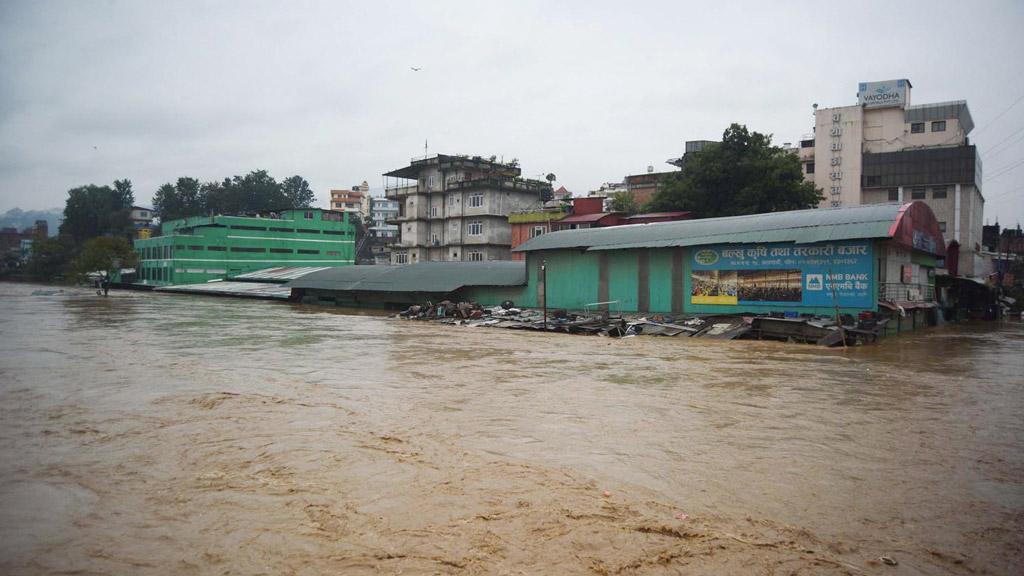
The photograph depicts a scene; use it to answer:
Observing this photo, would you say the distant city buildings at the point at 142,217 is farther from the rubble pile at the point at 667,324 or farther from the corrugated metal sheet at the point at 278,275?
the rubble pile at the point at 667,324

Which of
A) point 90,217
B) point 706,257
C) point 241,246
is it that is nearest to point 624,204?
point 706,257

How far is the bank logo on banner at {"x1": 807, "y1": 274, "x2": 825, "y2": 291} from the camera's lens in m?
19.4

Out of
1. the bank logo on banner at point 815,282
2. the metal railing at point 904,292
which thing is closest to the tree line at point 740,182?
the metal railing at point 904,292

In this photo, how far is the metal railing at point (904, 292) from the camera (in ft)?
62.7

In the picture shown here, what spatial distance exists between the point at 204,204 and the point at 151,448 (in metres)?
88.8

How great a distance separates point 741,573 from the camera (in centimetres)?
402

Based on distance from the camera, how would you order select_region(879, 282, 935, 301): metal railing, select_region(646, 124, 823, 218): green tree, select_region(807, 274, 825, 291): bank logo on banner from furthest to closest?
select_region(646, 124, 823, 218): green tree → select_region(807, 274, 825, 291): bank logo on banner → select_region(879, 282, 935, 301): metal railing

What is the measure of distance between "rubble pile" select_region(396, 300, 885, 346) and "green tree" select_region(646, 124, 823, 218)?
15.6m

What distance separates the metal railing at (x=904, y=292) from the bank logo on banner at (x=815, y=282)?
1.66 meters

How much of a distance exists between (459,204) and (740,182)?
2471 cm

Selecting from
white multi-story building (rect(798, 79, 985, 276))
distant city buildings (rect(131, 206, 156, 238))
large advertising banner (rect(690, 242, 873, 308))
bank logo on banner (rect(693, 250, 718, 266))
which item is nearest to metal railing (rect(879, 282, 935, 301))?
large advertising banner (rect(690, 242, 873, 308))

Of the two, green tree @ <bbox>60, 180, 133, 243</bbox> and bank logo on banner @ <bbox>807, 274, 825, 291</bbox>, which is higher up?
green tree @ <bbox>60, 180, 133, 243</bbox>

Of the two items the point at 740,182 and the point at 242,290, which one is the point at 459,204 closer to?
the point at 242,290

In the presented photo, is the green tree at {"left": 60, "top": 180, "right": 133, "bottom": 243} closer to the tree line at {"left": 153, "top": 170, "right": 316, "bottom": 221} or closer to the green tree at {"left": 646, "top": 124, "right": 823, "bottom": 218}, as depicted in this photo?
the tree line at {"left": 153, "top": 170, "right": 316, "bottom": 221}
